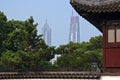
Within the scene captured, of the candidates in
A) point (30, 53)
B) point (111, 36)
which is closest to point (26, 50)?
point (30, 53)

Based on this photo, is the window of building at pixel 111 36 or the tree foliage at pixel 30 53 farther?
the tree foliage at pixel 30 53

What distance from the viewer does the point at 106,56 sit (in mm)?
15070

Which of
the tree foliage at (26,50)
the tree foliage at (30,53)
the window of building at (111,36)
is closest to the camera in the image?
the window of building at (111,36)

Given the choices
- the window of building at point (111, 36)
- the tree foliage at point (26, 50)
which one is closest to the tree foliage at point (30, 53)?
the tree foliage at point (26, 50)

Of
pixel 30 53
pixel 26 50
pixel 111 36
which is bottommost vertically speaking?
pixel 30 53

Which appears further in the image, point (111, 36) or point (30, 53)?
point (30, 53)

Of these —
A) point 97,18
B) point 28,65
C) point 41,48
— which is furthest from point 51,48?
point 97,18

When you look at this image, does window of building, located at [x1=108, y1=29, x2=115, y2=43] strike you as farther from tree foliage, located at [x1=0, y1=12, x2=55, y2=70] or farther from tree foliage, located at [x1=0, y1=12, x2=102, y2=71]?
tree foliage, located at [x1=0, y1=12, x2=55, y2=70]

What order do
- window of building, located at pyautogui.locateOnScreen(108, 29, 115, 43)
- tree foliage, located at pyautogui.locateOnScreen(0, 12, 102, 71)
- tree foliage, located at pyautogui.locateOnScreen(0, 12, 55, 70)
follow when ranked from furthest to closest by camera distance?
tree foliage, located at pyautogui.locateOnScreen(0, 12, 102, 71)
tree foliage, located at pyautogui.locateOnScreen(0, 12, 55, 70)
window of building, located at pyautogui.locateOnScreen(108, 29, 115, 43)

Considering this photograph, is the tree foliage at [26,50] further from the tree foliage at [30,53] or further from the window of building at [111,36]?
the window of building at [111,36]

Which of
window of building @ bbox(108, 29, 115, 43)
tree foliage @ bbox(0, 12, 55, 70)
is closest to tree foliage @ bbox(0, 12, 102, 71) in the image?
tree foliage @ bbox(0, 12, 55, 70)

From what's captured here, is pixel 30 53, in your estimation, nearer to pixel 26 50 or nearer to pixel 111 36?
pixel 26 50

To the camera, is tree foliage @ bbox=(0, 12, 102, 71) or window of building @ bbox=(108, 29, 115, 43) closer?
window of building @ bbox=(108, 29, 115, 43)

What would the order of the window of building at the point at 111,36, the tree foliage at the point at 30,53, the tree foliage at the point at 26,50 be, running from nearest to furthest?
1. the window of building at the point at 111,36
2. the tree foliage at the point at 30,53
3. the tree foliage at the point at 26,50
